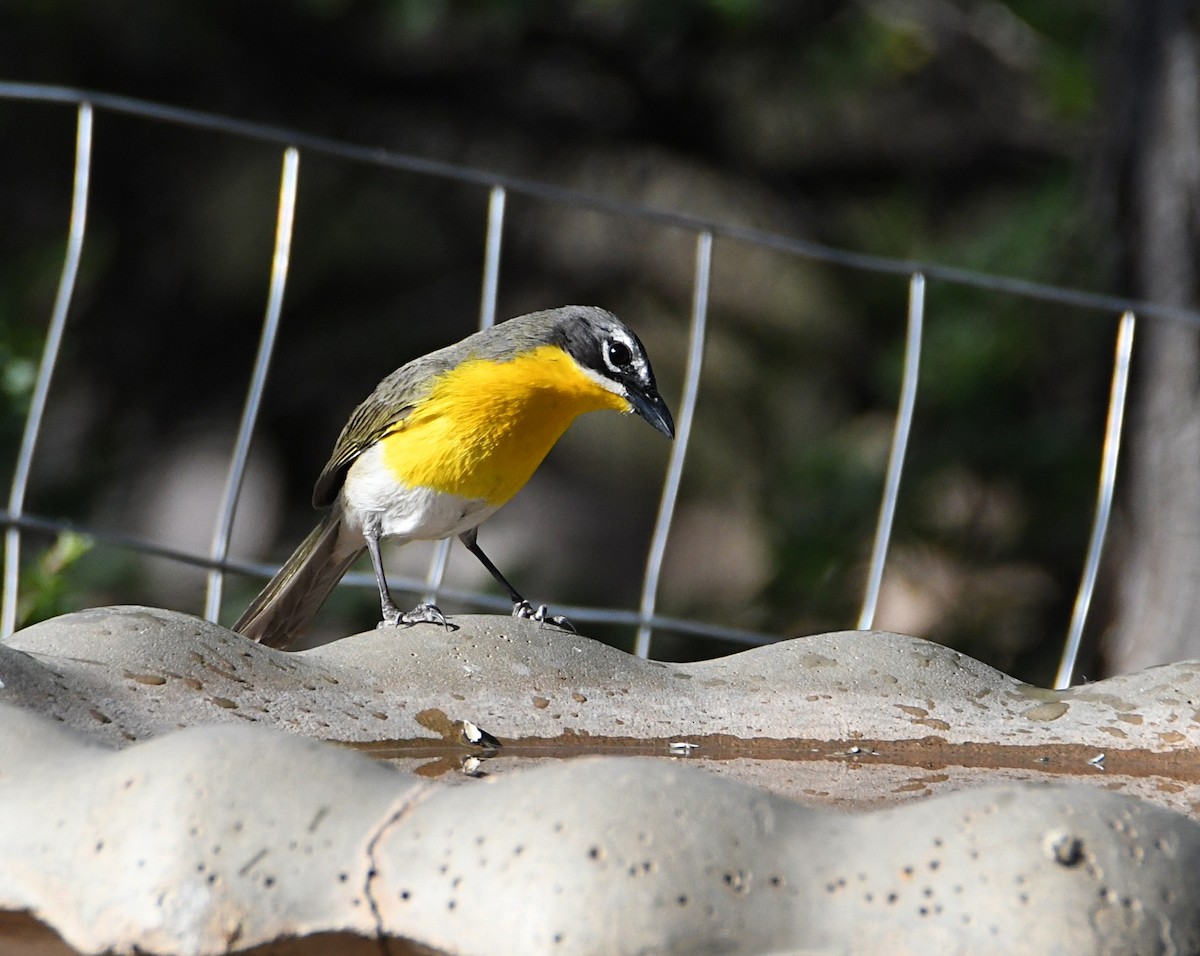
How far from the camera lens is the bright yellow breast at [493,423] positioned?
4.01 metres

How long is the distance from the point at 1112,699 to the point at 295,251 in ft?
19.3

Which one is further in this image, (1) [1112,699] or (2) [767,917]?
(1) [1112,699]

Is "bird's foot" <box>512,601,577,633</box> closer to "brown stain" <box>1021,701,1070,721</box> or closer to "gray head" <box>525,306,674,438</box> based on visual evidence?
"gray head" <box>525,306,674,438</box>

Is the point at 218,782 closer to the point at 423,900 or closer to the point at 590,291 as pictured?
the point at 423,900

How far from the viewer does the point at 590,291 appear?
8297 millimetres

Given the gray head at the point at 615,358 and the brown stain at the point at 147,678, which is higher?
the gray head at the point at 615,358

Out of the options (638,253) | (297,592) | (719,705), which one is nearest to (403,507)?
(297,592)

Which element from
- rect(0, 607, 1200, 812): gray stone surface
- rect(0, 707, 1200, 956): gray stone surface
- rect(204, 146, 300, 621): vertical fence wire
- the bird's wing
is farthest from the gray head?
rect(0, 707, 1200, 956): gray stone surface

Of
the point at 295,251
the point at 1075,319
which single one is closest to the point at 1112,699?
the point at 1075,319

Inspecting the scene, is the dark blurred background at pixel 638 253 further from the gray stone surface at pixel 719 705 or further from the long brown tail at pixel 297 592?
the gray stone surface at pixel 719 705

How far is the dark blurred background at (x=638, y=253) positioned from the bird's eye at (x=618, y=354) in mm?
2469

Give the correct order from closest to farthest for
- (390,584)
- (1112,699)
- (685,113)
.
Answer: (1112,699)
(390,584)
(685,113)

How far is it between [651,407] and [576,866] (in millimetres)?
2443

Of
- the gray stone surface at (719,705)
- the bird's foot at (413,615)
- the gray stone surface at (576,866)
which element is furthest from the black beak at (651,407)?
the gray stone surface at (576,866)
